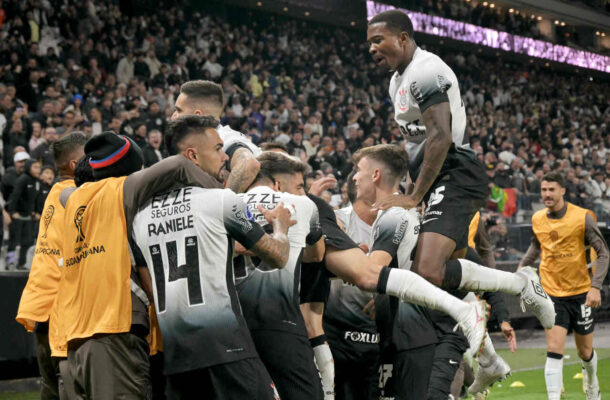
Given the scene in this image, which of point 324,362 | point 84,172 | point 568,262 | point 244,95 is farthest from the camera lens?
point 244,95

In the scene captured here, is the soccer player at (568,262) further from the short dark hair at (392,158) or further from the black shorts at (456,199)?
the short dark hair at (392,158)

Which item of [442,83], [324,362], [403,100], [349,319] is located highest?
[442,83]

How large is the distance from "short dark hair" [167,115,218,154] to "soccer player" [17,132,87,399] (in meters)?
1.65

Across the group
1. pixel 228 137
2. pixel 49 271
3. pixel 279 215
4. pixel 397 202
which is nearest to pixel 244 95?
pixel 49 271

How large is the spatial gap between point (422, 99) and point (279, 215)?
174 cm

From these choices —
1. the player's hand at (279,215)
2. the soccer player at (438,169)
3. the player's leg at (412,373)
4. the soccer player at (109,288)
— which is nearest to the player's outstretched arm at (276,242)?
the player's hand at (279,215)

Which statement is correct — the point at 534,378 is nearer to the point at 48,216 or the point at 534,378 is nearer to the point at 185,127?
the point at 48,216

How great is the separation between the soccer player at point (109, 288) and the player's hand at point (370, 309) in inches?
71.8

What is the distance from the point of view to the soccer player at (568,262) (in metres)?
9.38

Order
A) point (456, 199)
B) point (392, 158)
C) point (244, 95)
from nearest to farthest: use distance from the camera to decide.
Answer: point (456, 199) → point (392, 158) → point (244, 95)

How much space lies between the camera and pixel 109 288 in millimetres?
4250

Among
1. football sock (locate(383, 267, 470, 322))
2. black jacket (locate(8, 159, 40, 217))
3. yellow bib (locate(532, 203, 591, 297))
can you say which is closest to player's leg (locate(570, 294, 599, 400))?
yellow bib (locate(532, 203, 591, 297))

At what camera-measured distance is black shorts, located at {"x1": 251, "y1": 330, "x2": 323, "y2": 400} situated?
4.71 meters

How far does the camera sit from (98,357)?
422cm
